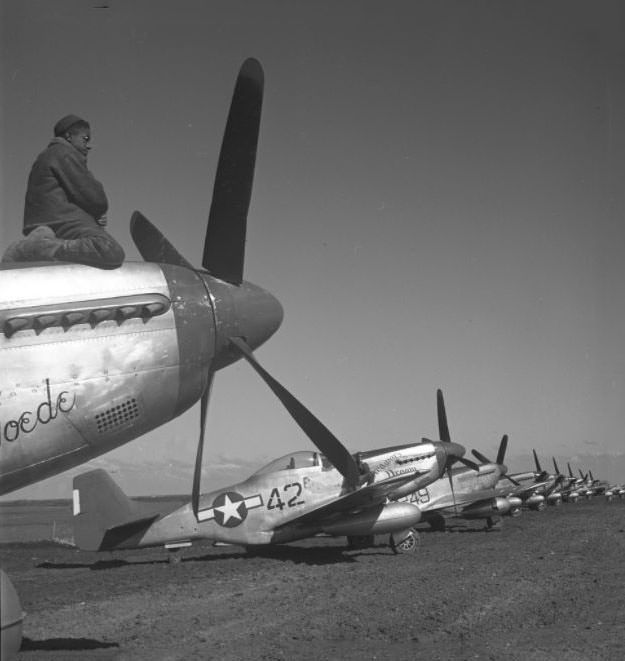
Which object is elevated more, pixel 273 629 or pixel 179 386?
pixel 179 386

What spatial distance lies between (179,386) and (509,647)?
469 centimetres

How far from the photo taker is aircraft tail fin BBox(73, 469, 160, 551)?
53.4 feet

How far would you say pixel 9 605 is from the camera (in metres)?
3.45

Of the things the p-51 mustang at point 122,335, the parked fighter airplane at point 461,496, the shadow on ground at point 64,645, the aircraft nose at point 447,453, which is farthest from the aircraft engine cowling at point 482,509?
the p-51 mustang at point 122,335

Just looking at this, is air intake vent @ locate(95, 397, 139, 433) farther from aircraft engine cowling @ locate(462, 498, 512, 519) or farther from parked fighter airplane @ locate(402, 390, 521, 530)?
aircraft engine cowling @ locate(462, 498, 512, 519)

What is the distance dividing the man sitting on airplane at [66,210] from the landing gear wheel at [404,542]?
525 inches

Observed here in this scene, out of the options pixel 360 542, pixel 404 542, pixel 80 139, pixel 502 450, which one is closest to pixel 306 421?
pixel 80 139

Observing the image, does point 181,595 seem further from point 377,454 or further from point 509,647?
point 377,454

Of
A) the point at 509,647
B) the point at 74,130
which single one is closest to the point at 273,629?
the point at 509,647

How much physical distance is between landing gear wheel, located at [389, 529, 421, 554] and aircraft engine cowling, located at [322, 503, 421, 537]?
78 centimetres

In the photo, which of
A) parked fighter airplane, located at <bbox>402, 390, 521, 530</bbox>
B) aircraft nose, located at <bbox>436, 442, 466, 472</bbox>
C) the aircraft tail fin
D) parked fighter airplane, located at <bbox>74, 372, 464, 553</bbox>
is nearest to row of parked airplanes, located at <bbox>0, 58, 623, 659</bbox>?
parked fighter airplane, located at <bbox>74, 372, 464, 553</bbox>

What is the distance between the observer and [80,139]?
4.71 meters

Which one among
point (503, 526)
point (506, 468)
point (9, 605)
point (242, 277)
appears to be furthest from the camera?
point (506, 468)

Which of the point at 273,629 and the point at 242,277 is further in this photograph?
the point at 273,629
